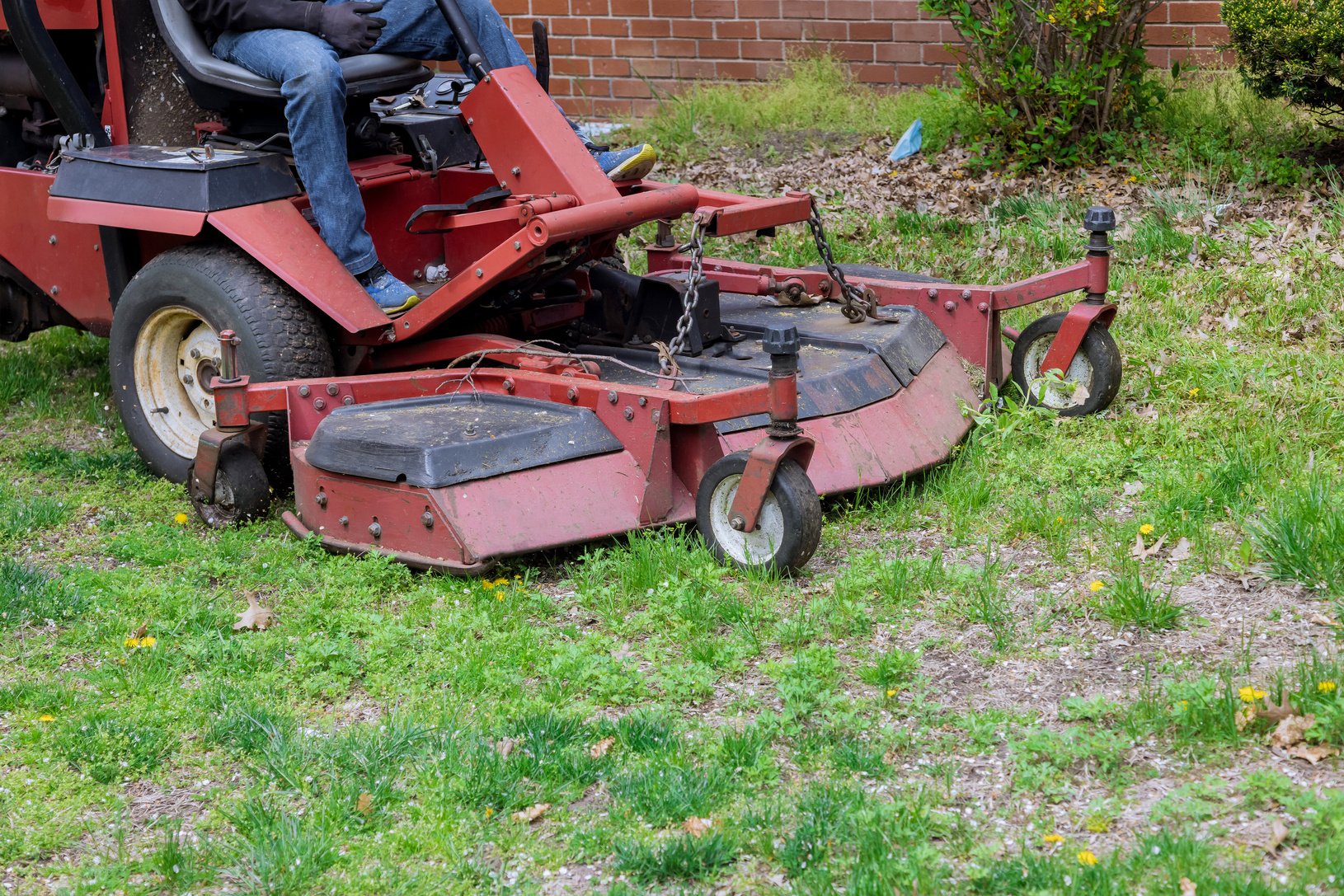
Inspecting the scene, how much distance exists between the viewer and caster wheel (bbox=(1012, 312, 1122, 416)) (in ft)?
16.7

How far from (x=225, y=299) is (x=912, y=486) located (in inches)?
91.0

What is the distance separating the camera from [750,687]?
3.60 metres

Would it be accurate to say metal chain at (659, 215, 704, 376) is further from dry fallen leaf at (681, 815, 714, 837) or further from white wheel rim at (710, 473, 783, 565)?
dry fallen leaf at (681, 815, 714, 837)

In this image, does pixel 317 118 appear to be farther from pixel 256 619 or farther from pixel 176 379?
pixel 256 619

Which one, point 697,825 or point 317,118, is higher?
point 317,118

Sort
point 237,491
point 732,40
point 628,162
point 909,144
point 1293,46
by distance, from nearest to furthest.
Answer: point 237,491
point 628,162
point 1293,46
point 909,144
point 732,40

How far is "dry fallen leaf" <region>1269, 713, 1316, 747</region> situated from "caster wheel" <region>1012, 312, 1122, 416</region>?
2123mm

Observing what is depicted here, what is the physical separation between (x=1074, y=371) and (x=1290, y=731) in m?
2.30

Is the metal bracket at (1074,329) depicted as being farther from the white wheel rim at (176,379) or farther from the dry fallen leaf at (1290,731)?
the white wheel rim at (176,379)

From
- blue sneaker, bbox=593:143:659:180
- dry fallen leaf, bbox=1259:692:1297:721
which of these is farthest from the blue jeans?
dry fallen leaf, bbox=1259:692:1297:721

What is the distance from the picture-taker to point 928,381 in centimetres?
491

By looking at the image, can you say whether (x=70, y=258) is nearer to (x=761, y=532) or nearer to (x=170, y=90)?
(x=170, y=90)

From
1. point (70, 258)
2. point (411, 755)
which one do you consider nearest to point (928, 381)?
point (411, 755)

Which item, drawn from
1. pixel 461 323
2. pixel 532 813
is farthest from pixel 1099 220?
pixel 532 813
